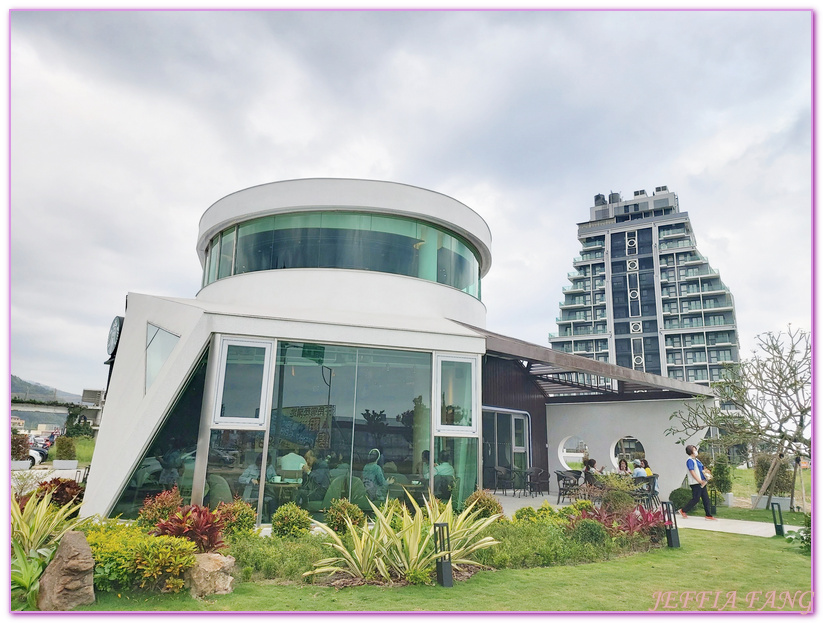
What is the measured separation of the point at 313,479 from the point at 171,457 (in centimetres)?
248

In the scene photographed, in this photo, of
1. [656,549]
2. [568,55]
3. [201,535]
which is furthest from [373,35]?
[656,549]

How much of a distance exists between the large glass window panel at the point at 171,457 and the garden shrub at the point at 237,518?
1.09m

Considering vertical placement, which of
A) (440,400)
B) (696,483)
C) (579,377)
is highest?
(579,377)

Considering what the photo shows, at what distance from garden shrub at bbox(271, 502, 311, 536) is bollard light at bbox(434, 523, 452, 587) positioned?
112 inches

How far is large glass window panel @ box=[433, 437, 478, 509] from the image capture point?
1022 centimetres

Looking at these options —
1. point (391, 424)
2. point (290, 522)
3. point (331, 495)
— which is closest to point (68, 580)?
point (290, 522)

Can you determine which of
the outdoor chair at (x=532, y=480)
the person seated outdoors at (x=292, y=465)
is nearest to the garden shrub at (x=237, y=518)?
the person seated outdoors at (x=292, y=465)

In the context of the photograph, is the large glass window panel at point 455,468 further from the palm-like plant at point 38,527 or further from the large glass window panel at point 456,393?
the palm-like plant at point 38,527

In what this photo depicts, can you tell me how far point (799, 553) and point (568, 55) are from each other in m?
8.48

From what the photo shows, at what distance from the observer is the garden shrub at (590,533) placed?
26.8 ft

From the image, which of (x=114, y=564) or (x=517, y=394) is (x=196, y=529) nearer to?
(x=114, y=564)

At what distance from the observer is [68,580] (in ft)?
17.1

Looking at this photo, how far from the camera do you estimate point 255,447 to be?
30.4 ft

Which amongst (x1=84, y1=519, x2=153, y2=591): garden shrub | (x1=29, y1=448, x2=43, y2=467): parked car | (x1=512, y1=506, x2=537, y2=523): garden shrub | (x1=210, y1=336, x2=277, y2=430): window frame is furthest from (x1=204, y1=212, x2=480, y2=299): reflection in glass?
(x1=29, y1=448, x2=43, y2=467): parked car
